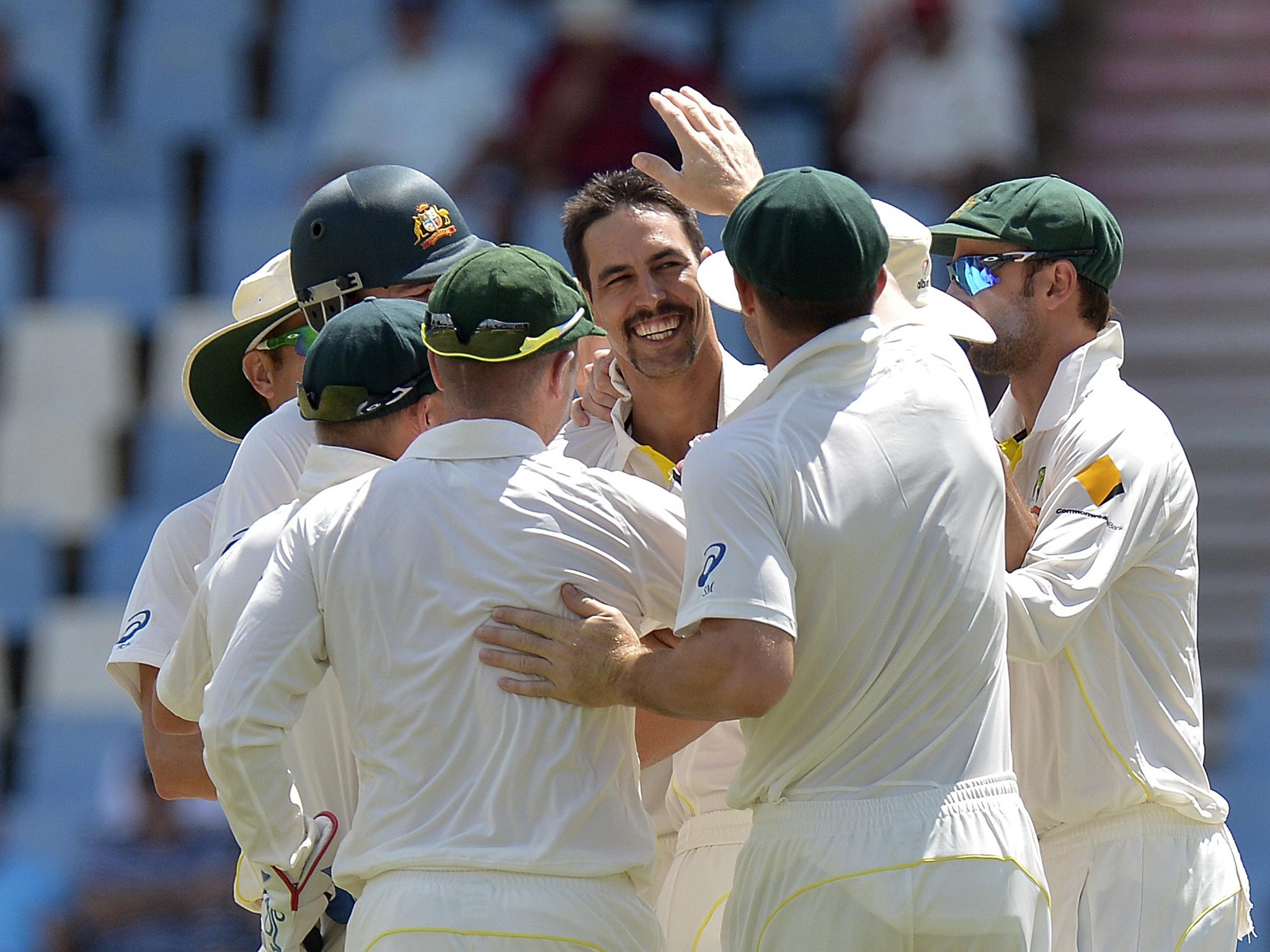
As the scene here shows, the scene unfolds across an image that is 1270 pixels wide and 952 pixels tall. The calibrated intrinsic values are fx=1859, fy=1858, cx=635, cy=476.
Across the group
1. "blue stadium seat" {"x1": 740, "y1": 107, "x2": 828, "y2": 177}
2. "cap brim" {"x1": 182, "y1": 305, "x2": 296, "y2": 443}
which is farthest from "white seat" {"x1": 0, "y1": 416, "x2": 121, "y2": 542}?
"cap brim" {"x1": 182, "y1": 305, "x2": 296, "y2": 443}

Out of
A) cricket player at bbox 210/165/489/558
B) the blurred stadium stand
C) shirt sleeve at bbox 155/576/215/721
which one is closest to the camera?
shirt sleeve at bbox 155/576/215/721

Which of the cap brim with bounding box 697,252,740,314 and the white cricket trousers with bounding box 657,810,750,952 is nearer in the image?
the cap brim with bounding box 697,252,740,314

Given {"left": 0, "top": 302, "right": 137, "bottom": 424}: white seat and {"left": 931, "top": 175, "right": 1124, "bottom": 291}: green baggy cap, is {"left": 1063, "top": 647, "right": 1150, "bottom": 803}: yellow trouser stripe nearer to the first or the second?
{"left": 931, "top": 175, "right": 1124, "bottom": 291}: green baggy cap

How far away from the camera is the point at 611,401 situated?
4.34 metres

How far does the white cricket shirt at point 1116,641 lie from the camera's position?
136 inches

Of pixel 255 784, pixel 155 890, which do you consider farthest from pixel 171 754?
pixel 155 890

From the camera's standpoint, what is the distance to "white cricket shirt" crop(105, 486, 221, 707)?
3715mm

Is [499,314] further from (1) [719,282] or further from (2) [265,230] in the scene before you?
(2) [265,230]

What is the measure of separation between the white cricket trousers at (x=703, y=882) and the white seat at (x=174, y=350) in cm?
566

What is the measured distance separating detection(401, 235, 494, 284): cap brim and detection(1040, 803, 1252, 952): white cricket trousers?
1663mm

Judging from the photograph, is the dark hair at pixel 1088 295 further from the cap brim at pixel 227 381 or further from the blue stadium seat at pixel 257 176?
the blue stadium seat at pixel 257 176

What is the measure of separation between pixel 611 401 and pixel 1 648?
5.11m

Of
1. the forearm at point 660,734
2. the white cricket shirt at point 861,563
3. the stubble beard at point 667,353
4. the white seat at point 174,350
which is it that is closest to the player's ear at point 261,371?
the stubble beard at point 667,353

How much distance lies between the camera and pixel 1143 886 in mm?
3492
